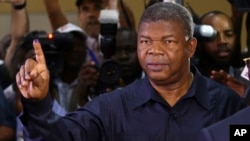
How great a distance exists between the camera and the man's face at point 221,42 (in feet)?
13.4

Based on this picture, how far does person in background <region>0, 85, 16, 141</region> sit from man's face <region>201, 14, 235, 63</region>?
1.15 metres

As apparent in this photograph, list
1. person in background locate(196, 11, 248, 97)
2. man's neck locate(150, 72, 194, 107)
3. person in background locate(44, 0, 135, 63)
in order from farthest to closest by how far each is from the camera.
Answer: person in background locate(44, 0, 135, 63) < person in background locate(196, 11, 248, 97) < man's neck locate(150, 72, 194, 107)

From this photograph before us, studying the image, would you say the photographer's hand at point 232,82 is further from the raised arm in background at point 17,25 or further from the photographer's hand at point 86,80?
the raised arm in background at point 17,25

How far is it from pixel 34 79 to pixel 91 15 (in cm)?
245

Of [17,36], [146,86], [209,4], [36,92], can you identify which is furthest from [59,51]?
[209,4]

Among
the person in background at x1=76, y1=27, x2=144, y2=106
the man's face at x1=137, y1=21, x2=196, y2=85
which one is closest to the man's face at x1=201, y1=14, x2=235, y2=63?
the person in background at x1=76, y1=27, x2=144, y2=106

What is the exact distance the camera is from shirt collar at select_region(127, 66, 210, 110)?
2725mm

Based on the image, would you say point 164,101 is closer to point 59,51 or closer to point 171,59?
point 171,59

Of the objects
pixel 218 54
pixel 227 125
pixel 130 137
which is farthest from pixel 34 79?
pixel 218 54

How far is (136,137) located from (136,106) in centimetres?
13

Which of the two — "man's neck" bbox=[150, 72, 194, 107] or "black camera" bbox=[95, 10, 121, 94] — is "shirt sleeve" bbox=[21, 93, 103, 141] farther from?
"black camera" bbox=[95, 10, 121, 94]

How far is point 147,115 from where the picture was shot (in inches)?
106

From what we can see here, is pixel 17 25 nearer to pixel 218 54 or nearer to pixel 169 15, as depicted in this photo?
pixel 218 54

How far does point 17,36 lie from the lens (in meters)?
4.52
